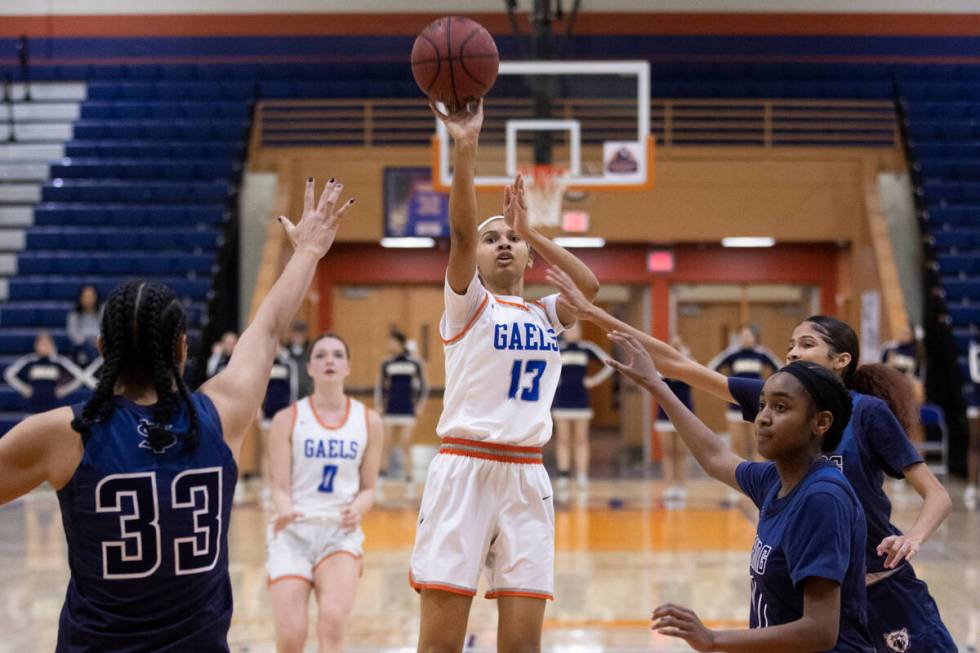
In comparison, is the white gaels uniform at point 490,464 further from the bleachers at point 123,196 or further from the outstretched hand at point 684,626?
the bleachers at point 123,196

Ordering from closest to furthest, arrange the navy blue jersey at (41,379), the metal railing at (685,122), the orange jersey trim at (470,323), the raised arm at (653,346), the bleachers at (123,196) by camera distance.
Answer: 1. the raised arm at (653,346)
2. the orange jersey trim at (470,323)
3. the navy blue jersey at (41,379)
4. the bleachers at (123,196)
5. the metal railing at (685,122)

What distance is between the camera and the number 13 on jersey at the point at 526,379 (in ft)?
11.8

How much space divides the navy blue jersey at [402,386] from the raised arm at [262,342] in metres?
9.44

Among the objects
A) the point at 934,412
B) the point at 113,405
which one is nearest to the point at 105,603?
the point at 113,405

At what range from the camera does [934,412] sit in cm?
1204

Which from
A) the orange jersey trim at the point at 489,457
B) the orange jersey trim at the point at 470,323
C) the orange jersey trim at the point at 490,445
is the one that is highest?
the orange jersey trim at the point at 470,323

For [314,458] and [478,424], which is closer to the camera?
[478,424]

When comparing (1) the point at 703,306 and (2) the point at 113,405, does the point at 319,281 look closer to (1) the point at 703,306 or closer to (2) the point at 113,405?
(1) the point at 703,306

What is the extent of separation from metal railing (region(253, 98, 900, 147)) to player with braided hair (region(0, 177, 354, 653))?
11708 mm

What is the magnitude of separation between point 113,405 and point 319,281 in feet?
42.6

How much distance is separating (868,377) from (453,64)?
1.69 m

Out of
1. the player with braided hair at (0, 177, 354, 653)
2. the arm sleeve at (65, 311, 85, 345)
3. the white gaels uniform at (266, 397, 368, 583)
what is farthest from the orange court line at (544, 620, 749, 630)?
the arm sleeve at (65, 311, 85, 345)

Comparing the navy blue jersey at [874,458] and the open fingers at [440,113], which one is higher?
the open fingers at [440,113]

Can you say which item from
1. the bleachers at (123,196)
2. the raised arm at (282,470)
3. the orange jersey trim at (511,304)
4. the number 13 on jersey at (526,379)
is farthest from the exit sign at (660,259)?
the number 13 on jersey at (526,379)
